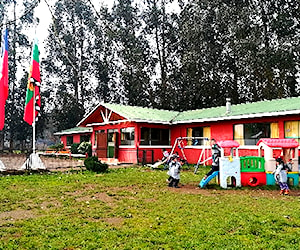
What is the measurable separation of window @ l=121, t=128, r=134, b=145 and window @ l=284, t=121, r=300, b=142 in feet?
31.4

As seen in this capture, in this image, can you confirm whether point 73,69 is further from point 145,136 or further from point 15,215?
point 15,215

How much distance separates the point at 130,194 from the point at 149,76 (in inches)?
1142

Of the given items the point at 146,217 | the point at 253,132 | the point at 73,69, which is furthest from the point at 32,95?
the point at 73,69

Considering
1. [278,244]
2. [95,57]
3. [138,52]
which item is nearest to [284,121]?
[278,244]

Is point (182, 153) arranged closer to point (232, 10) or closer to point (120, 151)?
point (120, 151)

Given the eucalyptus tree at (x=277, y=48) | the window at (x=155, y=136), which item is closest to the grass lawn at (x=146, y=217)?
the window at (x=155, y=136)

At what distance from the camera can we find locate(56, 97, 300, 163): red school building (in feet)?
53.9

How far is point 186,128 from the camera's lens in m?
21.4

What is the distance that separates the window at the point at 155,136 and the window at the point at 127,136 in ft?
2.44

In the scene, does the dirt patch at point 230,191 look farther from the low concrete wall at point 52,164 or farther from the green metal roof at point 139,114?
the green metal roof at point 139,114

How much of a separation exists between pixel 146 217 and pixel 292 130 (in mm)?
11913

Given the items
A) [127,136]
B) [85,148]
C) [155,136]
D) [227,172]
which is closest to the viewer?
[227,172]

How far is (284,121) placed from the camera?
16.0 meters

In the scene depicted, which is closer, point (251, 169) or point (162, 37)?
point (251, 169)
